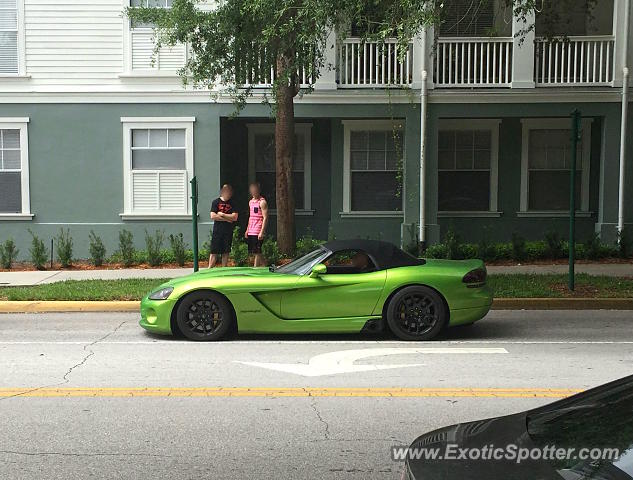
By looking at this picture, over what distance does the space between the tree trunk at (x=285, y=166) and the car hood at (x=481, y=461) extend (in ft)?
40.6

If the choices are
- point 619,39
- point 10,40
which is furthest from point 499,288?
point 10,40

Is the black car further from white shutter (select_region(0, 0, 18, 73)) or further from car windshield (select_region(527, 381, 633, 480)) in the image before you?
white shutter (select_region(0, 0, 18, 73))

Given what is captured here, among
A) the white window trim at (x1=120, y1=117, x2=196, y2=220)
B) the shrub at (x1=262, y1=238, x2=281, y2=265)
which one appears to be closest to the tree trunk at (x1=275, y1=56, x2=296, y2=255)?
the shrub at (x1=262, y1=238, x2=281, y2=265)

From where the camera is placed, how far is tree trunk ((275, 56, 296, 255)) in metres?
14.8

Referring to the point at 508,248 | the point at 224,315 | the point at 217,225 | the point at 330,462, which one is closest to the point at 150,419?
the point at 330,462

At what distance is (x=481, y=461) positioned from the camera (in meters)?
2.37

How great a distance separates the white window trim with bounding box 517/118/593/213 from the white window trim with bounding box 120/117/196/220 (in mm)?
8163

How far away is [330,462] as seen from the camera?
4531mm

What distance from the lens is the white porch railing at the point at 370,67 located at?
53.0 ft

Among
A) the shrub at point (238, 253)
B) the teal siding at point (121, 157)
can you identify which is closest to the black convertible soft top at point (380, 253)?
the shrub at point (238, 253)

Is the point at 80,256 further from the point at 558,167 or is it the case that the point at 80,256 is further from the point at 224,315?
the point at 558,167

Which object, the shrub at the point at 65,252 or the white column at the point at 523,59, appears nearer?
the shrub at the point at 65,252

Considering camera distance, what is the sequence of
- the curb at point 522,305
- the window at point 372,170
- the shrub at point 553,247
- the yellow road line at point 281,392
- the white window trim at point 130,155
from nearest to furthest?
the yellow road line at point 281,392 < the curb at point 522,305 < the shrub at point 553,247 < the white window trim at point 130,155 < the window at point 372,170

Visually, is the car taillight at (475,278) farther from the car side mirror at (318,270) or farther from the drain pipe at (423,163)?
the drain pipe at (423,163)
